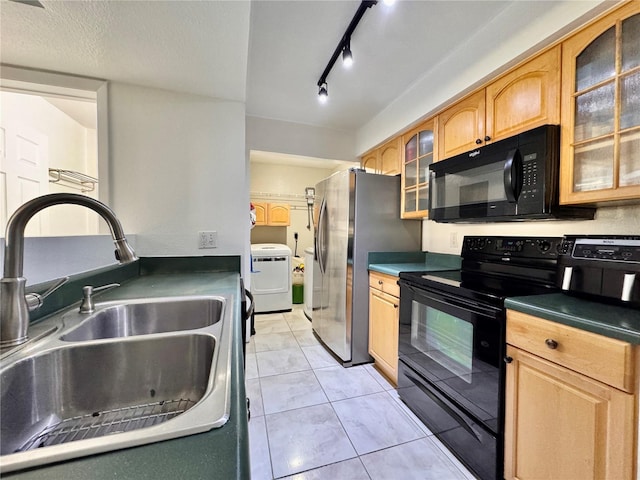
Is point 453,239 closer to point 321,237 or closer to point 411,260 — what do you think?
point 411,260

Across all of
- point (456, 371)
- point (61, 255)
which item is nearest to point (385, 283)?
point (456, 371)

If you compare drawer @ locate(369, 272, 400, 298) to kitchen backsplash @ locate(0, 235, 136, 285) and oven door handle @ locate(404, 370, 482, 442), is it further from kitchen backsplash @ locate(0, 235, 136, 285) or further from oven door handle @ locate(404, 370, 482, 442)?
kitchen backsplash @ locate(0, 235, 136, 285)

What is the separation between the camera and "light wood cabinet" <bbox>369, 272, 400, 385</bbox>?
2016 mm

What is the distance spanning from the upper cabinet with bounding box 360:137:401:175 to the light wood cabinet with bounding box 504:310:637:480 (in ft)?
5.74

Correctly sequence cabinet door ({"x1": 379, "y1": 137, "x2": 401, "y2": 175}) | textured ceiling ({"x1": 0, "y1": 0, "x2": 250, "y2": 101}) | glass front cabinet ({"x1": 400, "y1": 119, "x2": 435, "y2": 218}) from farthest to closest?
cabinet door ({"x1": 379, "y1": 137, "x2": 401, "y2": 175}) → glass front cabinet ({"x1": 400, "y1": 119, "x2": 435, "y2": 218}) → textured ceiling ({"x1": 0, "y1": 0, "x2": 250, "y2": 101})

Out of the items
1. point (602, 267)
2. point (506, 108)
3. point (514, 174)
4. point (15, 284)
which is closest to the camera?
point (15, 284)

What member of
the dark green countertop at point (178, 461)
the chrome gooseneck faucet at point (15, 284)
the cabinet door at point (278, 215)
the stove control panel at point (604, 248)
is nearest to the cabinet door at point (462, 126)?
the stove control panel at point (604, 248)

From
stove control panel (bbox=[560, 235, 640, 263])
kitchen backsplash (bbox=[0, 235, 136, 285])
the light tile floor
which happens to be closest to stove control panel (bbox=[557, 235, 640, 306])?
stove control panel (bbox=[560, 235, 640, 263])

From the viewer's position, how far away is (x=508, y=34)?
1445mm

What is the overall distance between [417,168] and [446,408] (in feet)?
5.72

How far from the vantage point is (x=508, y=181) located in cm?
139

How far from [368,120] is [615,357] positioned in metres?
2.69

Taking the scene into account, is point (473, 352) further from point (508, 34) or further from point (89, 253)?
point (89, 253)

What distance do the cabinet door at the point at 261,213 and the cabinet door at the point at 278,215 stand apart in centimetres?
8
